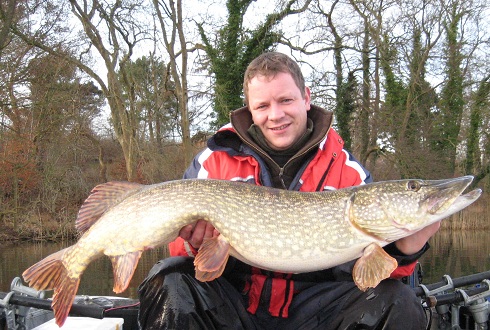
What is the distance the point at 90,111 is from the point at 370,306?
14589 mm

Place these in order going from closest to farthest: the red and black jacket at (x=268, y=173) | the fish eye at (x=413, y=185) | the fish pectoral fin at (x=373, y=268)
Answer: the fish pectoral fin at (x=373, y=268)
the fish eye at (x=413, y=185)
the red and black jacket at (x=268, y=173)

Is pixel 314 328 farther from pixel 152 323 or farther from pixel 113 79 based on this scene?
pixel 113 79

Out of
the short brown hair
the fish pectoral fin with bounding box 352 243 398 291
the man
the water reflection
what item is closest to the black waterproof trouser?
the man

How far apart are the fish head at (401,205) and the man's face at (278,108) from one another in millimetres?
661

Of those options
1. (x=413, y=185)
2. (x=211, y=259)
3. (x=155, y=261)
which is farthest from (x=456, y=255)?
(x=211, y=259)

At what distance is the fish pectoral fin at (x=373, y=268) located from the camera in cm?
198

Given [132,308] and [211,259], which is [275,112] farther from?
[132,308]

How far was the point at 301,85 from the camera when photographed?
2721 millimetres

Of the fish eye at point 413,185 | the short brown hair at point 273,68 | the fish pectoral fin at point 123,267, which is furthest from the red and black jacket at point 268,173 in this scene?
the fish eye at point 413,185

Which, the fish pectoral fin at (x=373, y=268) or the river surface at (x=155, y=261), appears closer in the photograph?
the fish pectoral fin at (x=373, y=268)

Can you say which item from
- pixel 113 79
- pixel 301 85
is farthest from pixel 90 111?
pixel 301 85

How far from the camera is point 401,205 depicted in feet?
6.84

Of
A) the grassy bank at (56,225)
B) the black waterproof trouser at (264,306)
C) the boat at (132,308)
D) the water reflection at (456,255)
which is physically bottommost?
the water reflection at (456,255)

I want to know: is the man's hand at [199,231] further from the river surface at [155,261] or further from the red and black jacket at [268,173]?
the river surface at [155,261]
